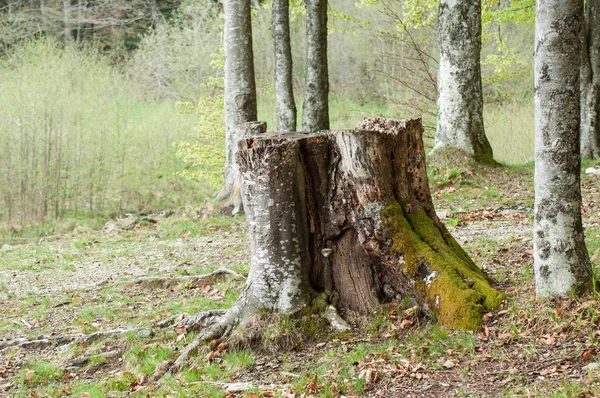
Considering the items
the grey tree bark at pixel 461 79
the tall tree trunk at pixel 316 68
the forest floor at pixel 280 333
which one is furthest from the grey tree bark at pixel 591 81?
the tall tree trunk at pixel 316 68

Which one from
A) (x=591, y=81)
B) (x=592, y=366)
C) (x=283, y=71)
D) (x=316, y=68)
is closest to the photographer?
(x=592, y=366)

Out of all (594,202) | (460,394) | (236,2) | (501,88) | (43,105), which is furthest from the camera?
(501,88)

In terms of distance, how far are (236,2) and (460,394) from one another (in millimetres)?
9073

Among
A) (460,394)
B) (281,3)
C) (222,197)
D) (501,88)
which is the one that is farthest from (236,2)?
(501,88)

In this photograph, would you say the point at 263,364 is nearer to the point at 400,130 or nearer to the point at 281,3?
the point at 400,130

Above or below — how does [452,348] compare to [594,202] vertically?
below

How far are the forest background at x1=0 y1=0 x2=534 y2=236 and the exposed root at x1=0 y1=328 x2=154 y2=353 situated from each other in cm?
897

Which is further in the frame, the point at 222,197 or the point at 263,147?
the point at 222,197

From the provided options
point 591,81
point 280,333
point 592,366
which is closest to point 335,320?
point 280,333

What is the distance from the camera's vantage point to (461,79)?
11938mm

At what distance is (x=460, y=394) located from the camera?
161 inches

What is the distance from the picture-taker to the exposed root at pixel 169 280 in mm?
7632

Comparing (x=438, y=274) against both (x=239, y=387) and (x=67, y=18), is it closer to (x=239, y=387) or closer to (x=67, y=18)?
(x=239, y=387)

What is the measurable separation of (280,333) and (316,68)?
8.51 meters
